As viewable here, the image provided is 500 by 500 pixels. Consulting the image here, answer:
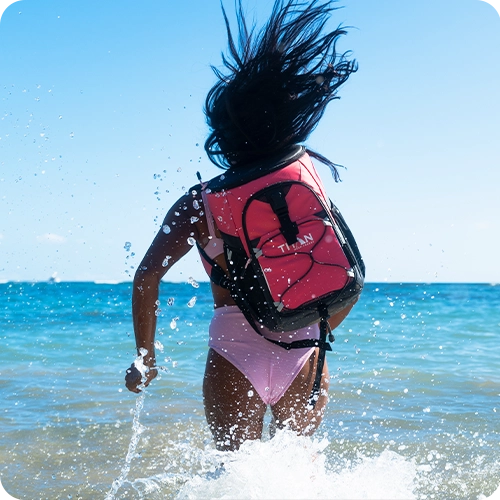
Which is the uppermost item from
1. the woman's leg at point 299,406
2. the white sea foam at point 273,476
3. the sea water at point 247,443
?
the woman's leg at point 299,406

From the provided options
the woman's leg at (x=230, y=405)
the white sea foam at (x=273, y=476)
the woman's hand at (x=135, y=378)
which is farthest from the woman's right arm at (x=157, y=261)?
the white sea foam at (x=273, y=476)

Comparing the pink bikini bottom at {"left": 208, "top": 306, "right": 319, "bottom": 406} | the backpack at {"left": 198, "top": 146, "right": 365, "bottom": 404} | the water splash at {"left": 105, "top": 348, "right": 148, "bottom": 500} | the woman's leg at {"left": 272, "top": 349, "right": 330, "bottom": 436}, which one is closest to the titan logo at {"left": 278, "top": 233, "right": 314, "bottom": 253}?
the backpack at {"left": 198, "top": 146, "right": 365, "bottom": 404}

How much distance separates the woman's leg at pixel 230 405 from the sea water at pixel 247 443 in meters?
0.05

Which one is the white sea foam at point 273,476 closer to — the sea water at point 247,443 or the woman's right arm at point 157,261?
the sea water at point 247,443

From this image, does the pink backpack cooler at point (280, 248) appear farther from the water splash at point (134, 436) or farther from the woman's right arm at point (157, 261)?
the water splash at point (134, 436)

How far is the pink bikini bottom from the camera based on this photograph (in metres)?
2.29

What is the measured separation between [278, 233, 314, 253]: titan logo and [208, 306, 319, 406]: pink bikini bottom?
29cm

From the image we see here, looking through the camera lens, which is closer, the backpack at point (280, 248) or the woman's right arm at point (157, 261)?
the backpack at point (280, 248)

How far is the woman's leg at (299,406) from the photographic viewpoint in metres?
2.35

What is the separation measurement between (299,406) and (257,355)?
0.26 meters

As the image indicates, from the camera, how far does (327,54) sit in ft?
8.49

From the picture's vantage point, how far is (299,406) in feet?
7.75

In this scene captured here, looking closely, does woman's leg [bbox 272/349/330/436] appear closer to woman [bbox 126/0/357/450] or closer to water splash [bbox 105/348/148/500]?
woman [bbox 126/0/357/450]

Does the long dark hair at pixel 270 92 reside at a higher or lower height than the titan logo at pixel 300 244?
higher
